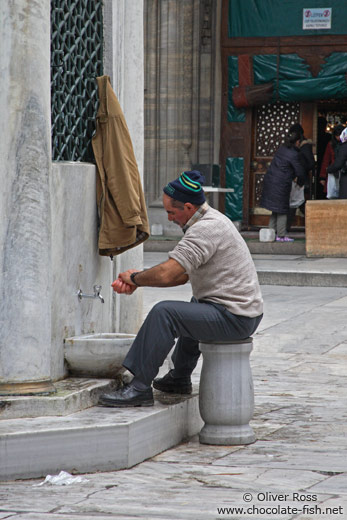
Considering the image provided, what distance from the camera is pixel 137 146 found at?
812 cm

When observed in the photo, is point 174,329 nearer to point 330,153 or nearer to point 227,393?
point 227,393

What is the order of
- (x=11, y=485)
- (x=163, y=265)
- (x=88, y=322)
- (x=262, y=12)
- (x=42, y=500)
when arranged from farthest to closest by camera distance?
(x=262, y=12)
(x=88, y=322)
(x=163, y=265)
(x=11, y=485)
(x=42, y=500)

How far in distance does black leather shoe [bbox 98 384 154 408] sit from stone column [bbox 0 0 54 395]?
34 centimetres

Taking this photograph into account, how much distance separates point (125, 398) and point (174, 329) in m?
0.45

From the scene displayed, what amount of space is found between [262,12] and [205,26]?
1053 mm

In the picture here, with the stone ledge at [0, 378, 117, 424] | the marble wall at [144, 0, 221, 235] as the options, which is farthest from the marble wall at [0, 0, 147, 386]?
the marble wall at [144, 0, 221, 235]

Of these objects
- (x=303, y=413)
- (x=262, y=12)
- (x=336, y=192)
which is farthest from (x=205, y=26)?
(x=303, y=413)

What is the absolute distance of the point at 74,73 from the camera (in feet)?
21.0

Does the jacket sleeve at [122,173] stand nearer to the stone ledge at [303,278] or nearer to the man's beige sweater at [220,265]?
the man's beige sweater at [220,265]

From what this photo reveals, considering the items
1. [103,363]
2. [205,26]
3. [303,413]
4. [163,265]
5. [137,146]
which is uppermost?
[205,26]

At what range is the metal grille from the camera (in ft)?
20.4

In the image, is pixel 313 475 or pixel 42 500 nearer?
pixel 42 500

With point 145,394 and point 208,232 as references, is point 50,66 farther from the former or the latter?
point 145,394

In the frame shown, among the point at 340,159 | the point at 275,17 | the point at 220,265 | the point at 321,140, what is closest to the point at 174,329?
the point at 220,265
